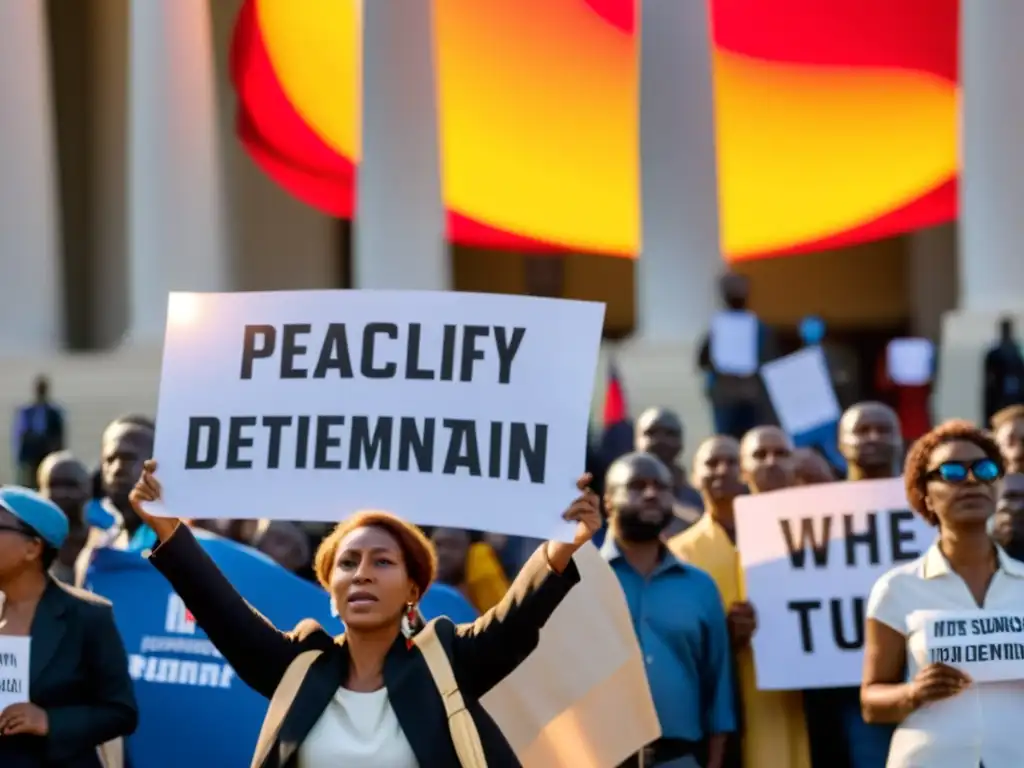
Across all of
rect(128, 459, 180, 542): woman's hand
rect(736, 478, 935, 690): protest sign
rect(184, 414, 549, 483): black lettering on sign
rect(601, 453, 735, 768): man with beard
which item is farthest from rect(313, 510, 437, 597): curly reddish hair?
rect(736, 478, 935, 690): protest sign

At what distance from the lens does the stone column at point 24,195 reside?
36.1 meters

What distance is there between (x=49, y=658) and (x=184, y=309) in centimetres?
143

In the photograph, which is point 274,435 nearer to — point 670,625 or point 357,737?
point 357,737

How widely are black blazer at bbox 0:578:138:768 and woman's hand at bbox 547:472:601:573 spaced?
2.06m

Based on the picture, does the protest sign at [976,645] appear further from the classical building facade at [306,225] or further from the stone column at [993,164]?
the stone column at [993,164]

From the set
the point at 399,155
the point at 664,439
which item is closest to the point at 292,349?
the point at 664,439

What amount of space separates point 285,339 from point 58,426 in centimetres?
1882

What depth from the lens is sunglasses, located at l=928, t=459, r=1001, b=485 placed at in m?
9.04

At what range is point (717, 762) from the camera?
1147 cm

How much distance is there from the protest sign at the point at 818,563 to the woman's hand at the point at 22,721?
3.97 metres

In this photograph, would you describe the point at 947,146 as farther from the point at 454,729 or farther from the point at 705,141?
the point at 454,729

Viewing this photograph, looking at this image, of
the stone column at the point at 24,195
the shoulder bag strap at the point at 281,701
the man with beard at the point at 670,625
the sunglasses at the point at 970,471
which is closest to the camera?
the shoulder bag strap at the point at 281,701

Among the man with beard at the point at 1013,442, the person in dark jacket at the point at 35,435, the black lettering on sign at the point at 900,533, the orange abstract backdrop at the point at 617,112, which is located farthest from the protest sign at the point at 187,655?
the orange abstract backdrop at the point at 617,112

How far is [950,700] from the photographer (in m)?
8.89
